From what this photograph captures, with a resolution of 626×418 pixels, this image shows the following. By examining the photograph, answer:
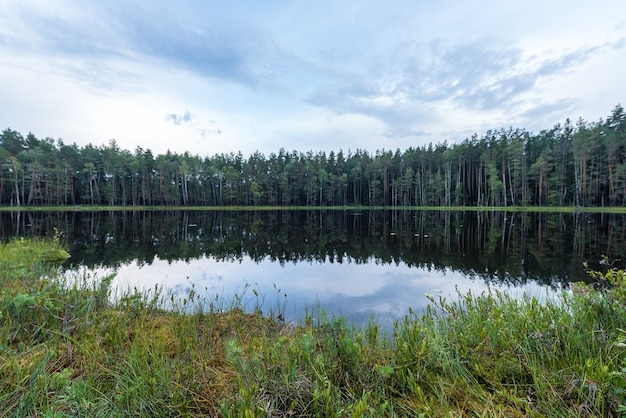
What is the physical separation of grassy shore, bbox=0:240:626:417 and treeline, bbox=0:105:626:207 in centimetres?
6165

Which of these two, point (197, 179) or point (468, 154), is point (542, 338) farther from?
point (197, 179)

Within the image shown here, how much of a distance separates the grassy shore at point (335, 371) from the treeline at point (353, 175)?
202 feet

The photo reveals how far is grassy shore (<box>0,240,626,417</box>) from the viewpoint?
7.14ft

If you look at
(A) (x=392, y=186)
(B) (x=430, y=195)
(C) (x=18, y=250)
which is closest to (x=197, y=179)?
(A) (x=392, y=186)

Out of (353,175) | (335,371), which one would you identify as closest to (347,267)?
(335,371)

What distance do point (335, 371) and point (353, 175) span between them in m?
78.4

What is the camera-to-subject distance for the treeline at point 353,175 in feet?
169

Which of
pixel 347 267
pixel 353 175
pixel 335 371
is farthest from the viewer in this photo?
pixel 353 175

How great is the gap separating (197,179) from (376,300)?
252 ft

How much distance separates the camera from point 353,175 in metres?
79.5

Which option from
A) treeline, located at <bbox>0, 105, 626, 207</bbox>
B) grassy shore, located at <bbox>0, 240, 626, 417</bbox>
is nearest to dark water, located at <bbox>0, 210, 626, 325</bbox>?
grassy shore, located at <bbox>0, 240, 626, 417</bbox>

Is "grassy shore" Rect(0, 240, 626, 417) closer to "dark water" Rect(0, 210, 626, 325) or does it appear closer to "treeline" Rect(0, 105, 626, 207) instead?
"dark water" Rect(0, 210, 626, 325)

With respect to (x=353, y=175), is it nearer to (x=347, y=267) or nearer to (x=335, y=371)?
(x=347, y=267)

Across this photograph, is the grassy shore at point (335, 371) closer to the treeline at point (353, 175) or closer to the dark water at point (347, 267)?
the dark water at point (347, 267)
